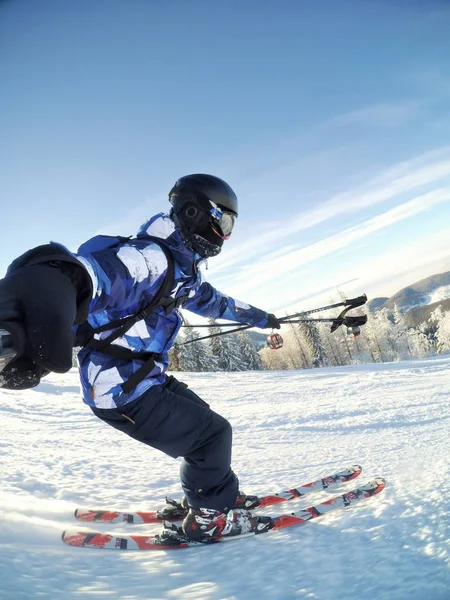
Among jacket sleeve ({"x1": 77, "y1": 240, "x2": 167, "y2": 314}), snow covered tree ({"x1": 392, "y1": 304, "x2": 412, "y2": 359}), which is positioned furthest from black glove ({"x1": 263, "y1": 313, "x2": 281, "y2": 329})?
snow covered tree ({"x1": 392, "y1": 304, "x2": 412, "y2": 359})

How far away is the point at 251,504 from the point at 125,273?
239 centimetres

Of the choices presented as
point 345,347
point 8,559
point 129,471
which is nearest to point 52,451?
point 129,471

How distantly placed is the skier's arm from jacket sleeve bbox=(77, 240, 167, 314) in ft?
5.83

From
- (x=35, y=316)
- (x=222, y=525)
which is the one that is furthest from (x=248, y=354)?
(x=35, y=316)

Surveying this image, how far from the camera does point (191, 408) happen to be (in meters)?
2.64

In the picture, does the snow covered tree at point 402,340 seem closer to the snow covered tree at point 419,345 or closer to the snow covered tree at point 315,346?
the snow covered tree at point 419,345

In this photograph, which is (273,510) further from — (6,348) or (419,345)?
(419,345)

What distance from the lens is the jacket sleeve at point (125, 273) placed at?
5.20 ft

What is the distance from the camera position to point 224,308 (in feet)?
13.9

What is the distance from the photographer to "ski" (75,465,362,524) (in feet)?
9.40

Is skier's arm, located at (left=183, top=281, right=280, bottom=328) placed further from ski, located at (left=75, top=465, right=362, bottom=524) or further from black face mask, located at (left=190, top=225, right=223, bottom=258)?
ski, located at (left=75, top=465, right=362, bottom=524)

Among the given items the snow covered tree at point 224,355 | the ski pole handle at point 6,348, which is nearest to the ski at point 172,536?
the ski pole handle at point 6,348

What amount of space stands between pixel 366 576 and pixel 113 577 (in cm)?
133

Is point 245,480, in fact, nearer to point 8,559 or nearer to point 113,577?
point 113,577
